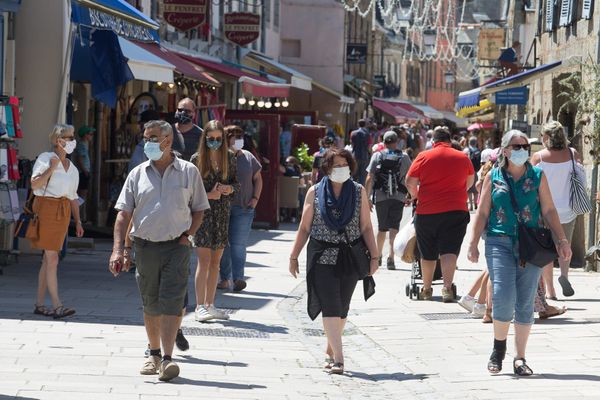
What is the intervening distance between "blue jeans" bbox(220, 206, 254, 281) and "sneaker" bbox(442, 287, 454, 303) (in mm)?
2028

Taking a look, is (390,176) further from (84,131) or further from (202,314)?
(202,314)

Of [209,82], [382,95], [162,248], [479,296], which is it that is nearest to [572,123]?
[209,82]

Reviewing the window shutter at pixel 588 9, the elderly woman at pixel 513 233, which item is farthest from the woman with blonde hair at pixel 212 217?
the window shutter at pixel 588 9

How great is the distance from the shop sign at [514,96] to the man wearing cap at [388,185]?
36.3ft

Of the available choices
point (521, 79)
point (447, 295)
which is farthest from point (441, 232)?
point (521, 79)

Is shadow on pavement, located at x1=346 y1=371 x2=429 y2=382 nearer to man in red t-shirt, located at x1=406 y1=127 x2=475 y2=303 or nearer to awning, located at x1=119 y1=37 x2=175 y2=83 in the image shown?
man in red t-shirt, located at x1=406 y1=127 x2=475 y2=303

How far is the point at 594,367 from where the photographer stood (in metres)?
10.2

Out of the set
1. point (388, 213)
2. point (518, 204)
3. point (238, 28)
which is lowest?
point (388, 213)

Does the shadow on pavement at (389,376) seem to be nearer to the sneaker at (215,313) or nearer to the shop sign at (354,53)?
the sneaker at (215,313)

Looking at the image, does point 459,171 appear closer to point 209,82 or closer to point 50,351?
point 50,351

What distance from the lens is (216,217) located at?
1273 cm

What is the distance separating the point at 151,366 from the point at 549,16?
53.6 ft

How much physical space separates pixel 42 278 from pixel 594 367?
4.66 meters

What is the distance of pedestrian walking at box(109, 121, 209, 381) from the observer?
376 inches
